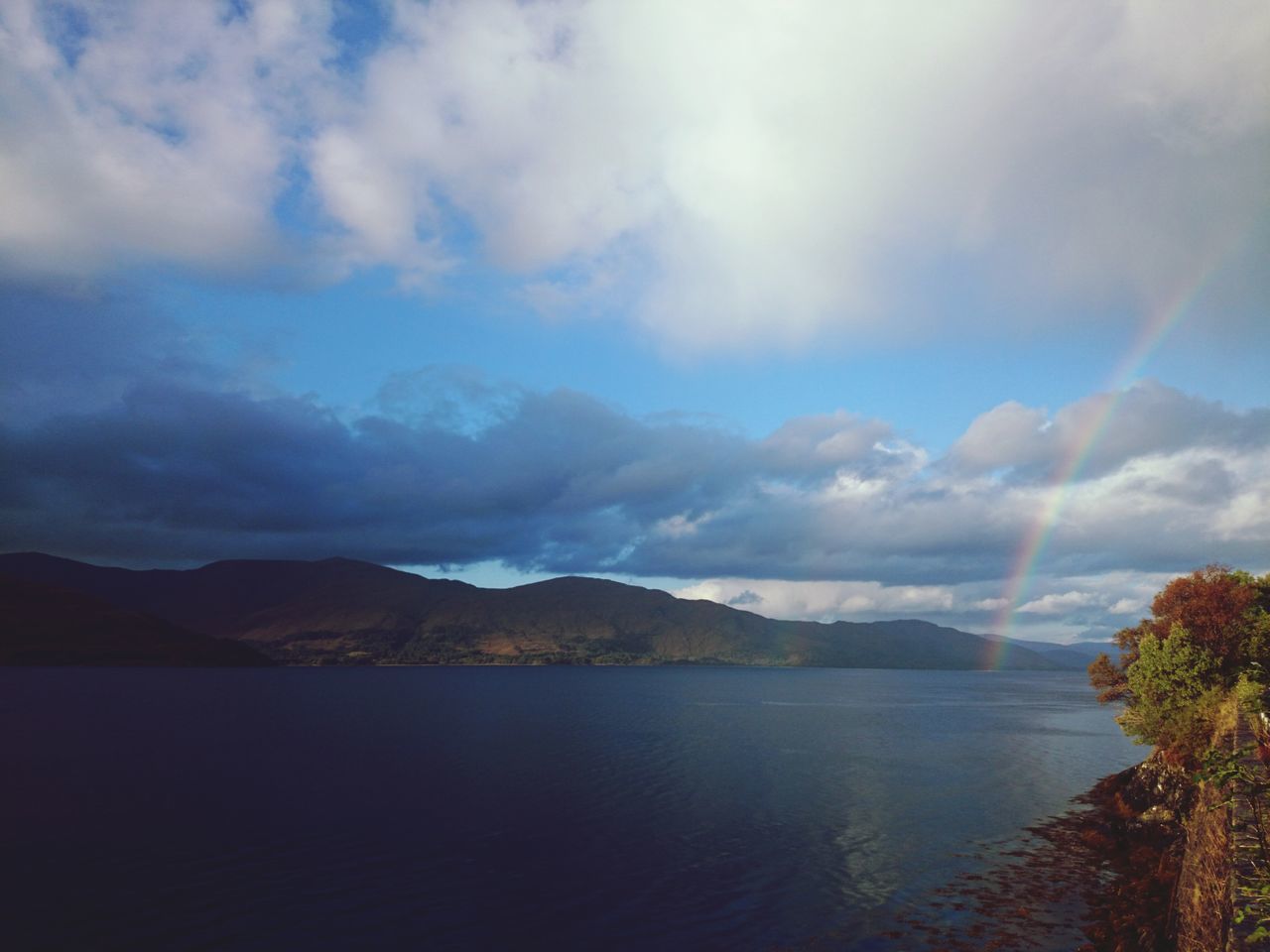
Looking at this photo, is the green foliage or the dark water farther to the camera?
the green foliage

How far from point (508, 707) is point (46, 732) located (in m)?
90.0

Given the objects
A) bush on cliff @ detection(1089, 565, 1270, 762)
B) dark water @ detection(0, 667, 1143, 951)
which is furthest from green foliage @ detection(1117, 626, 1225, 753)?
dark water @ detection(0, 667, 1143, 951)

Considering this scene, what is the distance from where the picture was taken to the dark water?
124ft

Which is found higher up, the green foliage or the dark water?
the green foliage

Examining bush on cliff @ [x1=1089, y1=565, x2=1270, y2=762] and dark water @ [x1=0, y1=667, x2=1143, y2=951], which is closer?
dark water @ [x1=0, y1=667, x2=1143, y2=951]

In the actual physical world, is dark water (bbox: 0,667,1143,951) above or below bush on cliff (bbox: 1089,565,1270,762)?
below

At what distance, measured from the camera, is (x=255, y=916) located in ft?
126

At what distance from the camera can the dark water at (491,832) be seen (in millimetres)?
37875

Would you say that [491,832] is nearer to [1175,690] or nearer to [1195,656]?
[1175,690]

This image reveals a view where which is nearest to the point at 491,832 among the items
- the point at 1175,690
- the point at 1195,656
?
the point at 1175,690

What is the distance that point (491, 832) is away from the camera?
56.2m

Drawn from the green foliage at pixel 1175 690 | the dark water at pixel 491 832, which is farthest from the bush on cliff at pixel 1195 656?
the dark water at pixel 491 832

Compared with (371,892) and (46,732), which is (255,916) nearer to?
(371,892)

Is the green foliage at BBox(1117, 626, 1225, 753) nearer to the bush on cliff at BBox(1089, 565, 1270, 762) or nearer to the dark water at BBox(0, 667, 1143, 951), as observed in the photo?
the bush on cliff at BBox(1089, 565, 1270, 762)
